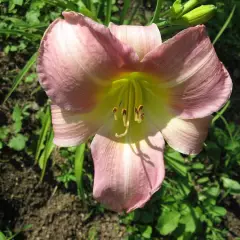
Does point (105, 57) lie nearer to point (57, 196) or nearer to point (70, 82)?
point (70, 82)

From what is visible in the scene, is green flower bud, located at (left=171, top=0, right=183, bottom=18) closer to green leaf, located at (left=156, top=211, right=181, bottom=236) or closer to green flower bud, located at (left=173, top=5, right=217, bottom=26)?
green flower bud, located at (left=173, top=5, right=217, bottom=26)

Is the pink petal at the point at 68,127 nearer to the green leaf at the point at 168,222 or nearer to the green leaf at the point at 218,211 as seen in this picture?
the green leaf at the point at 168,222

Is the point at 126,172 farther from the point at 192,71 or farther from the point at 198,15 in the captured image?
the point at 198,15

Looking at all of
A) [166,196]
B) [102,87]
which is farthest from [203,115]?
[166,196]

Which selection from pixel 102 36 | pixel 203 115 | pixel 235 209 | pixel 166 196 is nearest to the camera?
pixel 102 36

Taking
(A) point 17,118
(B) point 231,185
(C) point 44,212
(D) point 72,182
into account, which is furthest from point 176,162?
(A) point 17,118

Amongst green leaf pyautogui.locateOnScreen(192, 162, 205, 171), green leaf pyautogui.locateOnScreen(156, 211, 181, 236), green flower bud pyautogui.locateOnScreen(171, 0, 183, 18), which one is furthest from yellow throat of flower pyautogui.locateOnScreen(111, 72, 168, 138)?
green leaf pyautogui.locateOnScreen(192, 162, 205, 171)
